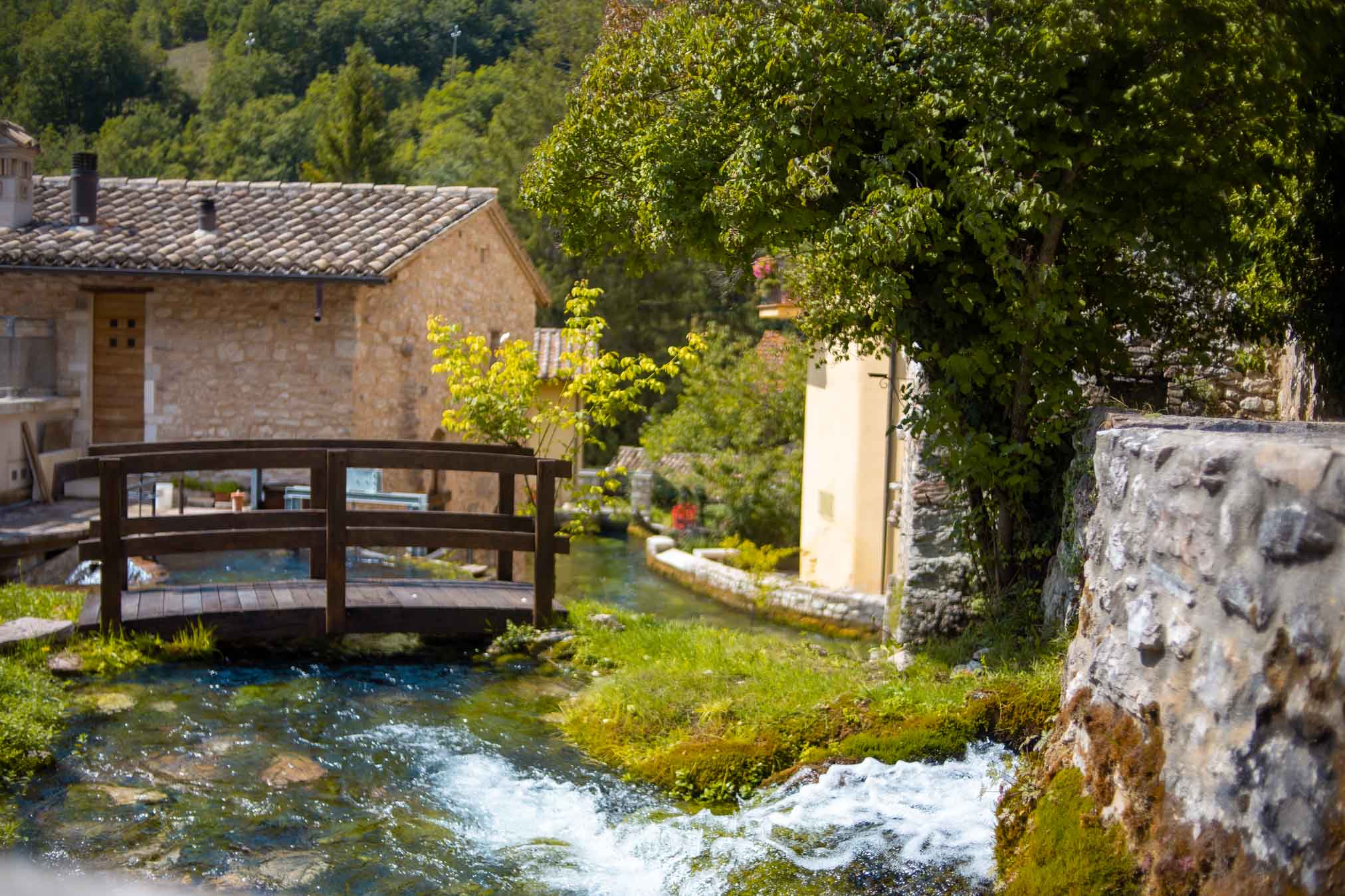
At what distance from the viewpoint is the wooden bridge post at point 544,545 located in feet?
27.8

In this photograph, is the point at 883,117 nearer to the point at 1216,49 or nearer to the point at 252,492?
the point at 1216,49

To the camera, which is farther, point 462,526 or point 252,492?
point 252,492

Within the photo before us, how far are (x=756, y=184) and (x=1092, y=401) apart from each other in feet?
9.39

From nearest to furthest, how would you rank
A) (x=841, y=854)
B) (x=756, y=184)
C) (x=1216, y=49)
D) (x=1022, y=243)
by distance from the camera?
(x=841, y=854)
(x=1216, y=49)
(x=756, y=184)
(x=1022, y=243)

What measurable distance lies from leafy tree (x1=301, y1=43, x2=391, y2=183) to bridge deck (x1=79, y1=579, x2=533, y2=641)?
91.9 ft

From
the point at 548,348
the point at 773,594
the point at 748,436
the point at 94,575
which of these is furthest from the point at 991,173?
the point at 548,348

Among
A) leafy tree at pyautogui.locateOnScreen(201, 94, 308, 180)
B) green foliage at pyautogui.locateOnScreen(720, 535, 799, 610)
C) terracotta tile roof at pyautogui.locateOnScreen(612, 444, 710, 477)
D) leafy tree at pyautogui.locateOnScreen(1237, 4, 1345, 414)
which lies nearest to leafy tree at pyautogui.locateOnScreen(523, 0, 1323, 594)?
leafy tree at pyautogui.locateOnScreen(1237, 4, 1345, 414)

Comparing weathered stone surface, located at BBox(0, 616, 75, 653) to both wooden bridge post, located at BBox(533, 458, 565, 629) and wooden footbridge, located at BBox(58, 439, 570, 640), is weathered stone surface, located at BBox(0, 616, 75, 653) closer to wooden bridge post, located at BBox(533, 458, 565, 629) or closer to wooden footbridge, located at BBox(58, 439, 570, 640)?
wooden footbridge, located at BBox(58, 439, 570, 640)

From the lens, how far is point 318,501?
9.00 m

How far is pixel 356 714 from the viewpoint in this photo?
7137 millimetres

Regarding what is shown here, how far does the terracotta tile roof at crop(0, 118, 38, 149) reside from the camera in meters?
17.6

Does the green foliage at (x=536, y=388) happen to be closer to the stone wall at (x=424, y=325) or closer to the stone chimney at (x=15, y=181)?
the stone wall at (x=424, y=325)

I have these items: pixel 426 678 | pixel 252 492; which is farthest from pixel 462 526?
pixel 252 492

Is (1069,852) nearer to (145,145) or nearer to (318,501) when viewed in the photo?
(318,501)
